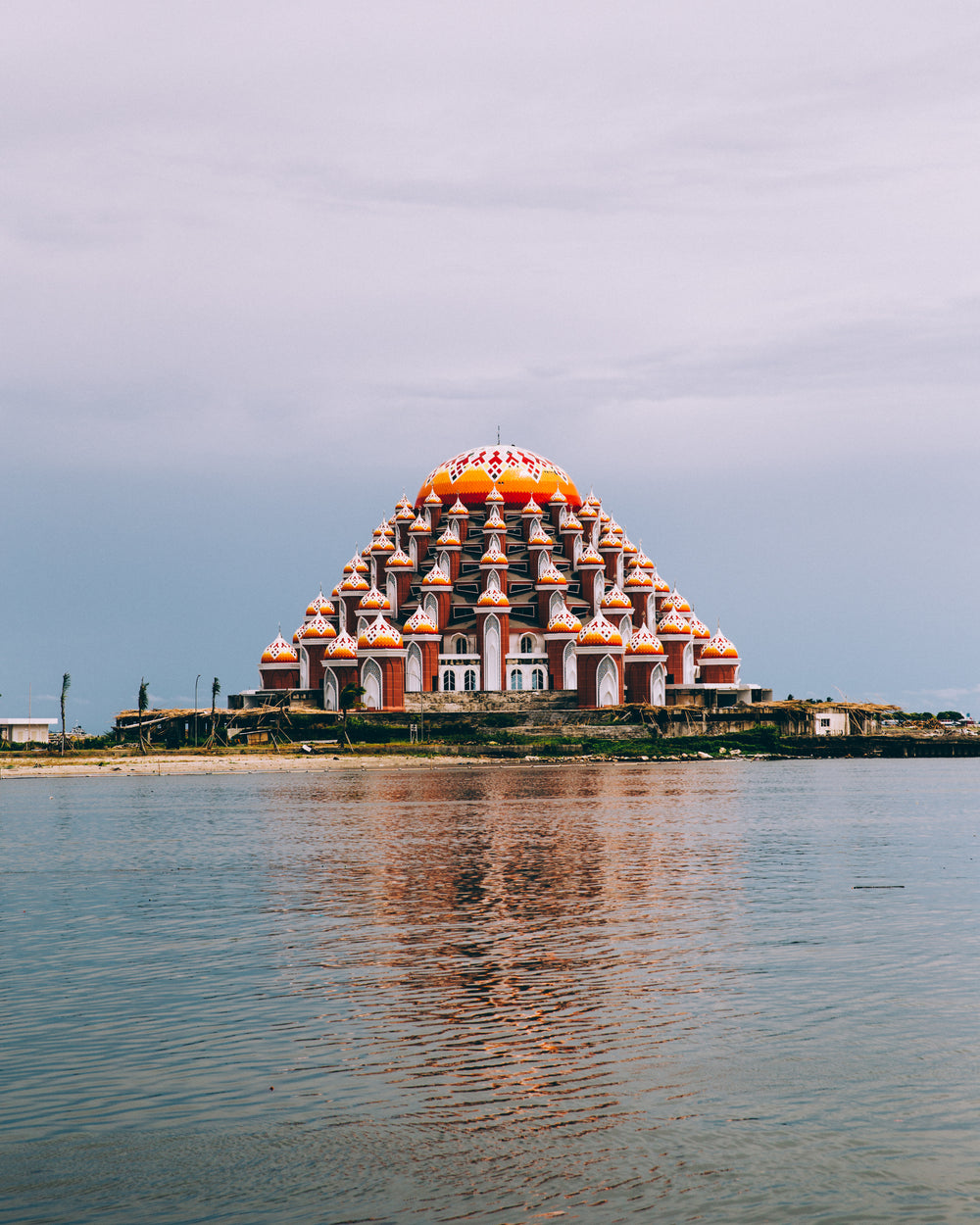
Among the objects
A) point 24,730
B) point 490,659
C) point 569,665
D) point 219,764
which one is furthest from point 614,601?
point 24,730

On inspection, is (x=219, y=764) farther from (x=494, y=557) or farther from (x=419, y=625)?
(x=494, y=557)

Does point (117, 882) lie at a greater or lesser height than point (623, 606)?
lesser

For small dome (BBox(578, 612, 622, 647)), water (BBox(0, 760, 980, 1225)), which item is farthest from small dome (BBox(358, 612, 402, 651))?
water (BBox(0, 760, 980, 1225))

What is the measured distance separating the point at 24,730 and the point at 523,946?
96.5 meters

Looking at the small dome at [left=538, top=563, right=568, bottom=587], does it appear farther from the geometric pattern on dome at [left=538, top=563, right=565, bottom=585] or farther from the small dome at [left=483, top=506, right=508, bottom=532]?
the small dome at [left=483, top=506, right=508, bottom=532]

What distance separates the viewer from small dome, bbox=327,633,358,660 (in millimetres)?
91375

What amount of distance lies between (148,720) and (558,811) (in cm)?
5338

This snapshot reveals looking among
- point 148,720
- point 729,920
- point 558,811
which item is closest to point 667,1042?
point 729,920

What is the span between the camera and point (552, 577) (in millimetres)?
98562

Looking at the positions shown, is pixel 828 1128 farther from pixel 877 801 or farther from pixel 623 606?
pixel 623 606

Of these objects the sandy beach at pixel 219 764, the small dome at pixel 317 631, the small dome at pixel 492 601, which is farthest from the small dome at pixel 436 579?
the sandy beach at pixel 219 764

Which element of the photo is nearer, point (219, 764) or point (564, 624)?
point (219, 764)

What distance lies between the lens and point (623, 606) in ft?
328

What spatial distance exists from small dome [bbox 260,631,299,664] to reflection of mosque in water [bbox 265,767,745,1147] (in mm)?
53107
